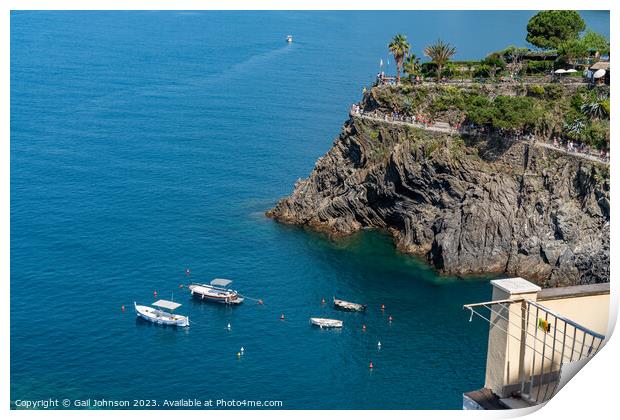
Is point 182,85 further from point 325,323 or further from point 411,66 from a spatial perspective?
point 325,323

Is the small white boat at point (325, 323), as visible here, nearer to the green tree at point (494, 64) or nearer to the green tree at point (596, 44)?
the green tree at point (494, 64)

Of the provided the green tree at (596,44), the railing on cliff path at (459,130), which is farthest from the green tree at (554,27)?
the railing on cliff path at (459,130)

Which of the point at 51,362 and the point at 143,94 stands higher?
the point at 143,94

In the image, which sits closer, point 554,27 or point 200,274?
point 200,274

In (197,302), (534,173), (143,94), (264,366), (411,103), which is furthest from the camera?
(143,94)

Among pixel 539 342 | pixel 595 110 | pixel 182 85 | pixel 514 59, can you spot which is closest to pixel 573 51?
pixel 514 59
